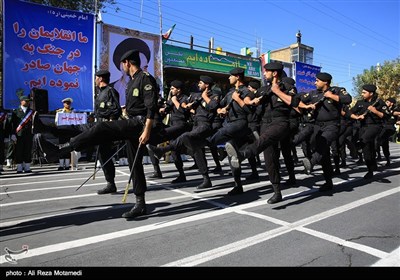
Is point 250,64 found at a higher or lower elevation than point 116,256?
higher

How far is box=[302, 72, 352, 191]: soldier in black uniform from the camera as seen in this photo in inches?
251

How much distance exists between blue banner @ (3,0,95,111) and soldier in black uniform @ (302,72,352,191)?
996cm

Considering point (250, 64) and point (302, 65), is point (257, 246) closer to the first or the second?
point (250, 64)

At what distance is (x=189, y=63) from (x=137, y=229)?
14.5 meters

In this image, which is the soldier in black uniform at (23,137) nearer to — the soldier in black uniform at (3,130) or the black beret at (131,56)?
the soldier in black uniform at (3,130)

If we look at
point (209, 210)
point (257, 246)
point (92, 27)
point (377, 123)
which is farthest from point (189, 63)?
point (257, 246)

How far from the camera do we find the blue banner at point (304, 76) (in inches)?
1000

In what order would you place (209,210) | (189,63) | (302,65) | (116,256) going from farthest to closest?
(302,65)
(189,63)
(209,210)
(116,256)

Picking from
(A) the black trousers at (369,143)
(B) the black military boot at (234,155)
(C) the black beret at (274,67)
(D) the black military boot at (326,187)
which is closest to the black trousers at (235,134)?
(B) the black military boot at (234,155)

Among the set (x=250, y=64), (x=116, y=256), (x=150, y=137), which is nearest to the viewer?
(x=116, y=256)

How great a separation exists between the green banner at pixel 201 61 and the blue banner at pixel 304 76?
206 inches

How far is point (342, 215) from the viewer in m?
4.84
